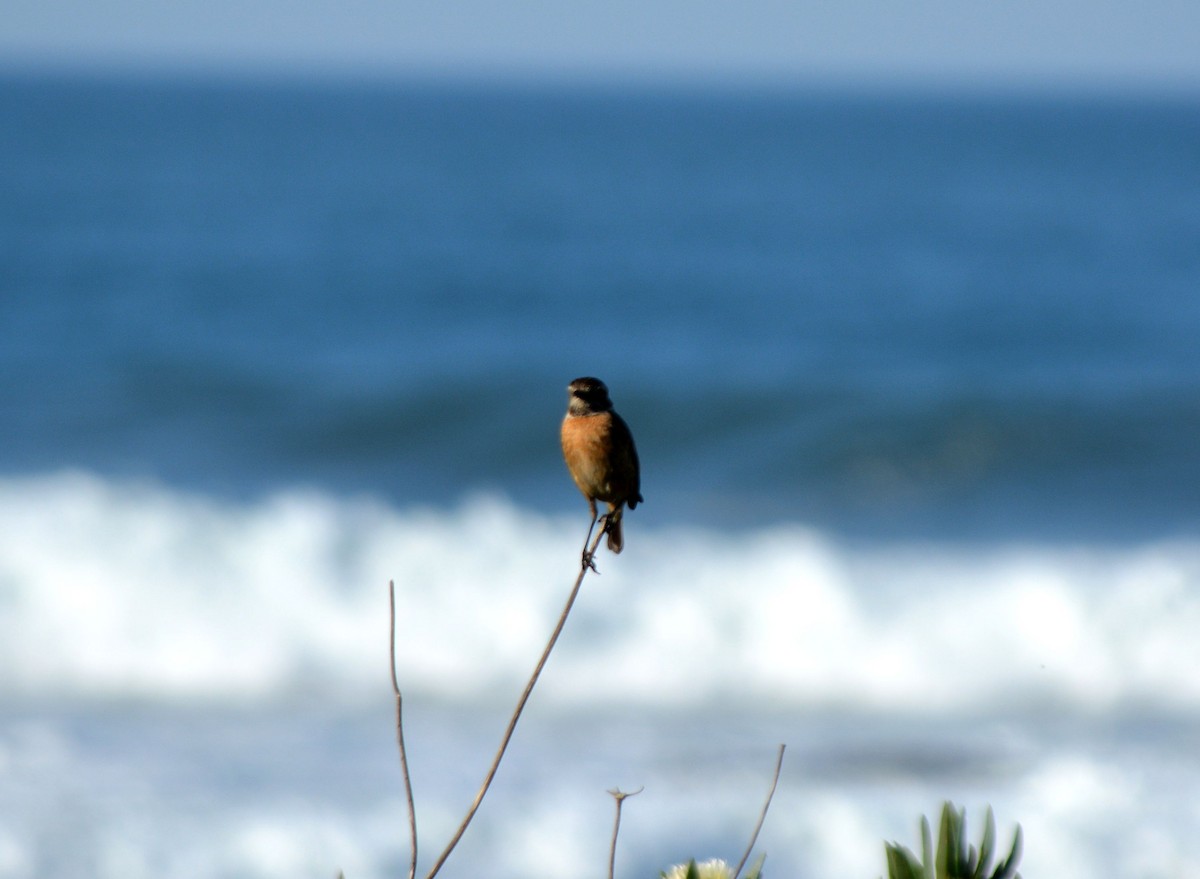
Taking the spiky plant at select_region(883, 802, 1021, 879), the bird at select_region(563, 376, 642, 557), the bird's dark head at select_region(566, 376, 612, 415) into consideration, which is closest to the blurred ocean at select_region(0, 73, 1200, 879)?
the bird at select_region(563, 376, 642, 557)

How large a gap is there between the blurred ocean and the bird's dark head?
3817mm

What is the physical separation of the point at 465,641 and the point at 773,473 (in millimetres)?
5454

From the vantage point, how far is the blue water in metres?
14.1

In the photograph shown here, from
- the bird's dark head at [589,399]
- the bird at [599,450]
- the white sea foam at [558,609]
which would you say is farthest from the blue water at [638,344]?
the bird's dark head at [589,399]

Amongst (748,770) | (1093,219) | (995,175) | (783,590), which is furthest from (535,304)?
(995,175)

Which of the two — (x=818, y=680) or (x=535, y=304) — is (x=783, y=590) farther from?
(x=535, y=304)

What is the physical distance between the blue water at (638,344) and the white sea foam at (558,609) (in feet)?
5.59

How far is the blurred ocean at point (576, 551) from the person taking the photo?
7113 millimetres

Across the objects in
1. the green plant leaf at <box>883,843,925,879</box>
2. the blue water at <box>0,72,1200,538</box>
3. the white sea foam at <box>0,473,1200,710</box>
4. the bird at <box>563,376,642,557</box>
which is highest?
the blue water at <box>0,72,1200,538</box>

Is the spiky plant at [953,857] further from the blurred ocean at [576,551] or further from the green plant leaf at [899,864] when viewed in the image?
the blurred ocean at [576,551]

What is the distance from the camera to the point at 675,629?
9.71 metres

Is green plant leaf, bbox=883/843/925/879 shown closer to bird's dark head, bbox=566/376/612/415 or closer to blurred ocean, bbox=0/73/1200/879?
bird's dark head, bbox=566/376/612/415

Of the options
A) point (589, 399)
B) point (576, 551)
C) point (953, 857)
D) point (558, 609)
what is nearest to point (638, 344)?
point (576, 551)

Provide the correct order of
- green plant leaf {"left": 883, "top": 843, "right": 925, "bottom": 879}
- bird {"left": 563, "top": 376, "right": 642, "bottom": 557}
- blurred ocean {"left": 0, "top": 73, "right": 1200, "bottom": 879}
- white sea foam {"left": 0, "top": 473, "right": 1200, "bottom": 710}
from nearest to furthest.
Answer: green plant leaf {"left": 883, "top": 843, "right": 925, "bottom": 879}
bird {"left": 563, "top": 376, "right": 642, "bottom": 557}
blurred ocean {"left": 0, "top": 73, "right": 1200, "bottom": 879}
white sea foam {"left": 0, "top": 473, "right": 1200, "bottom": 710}
